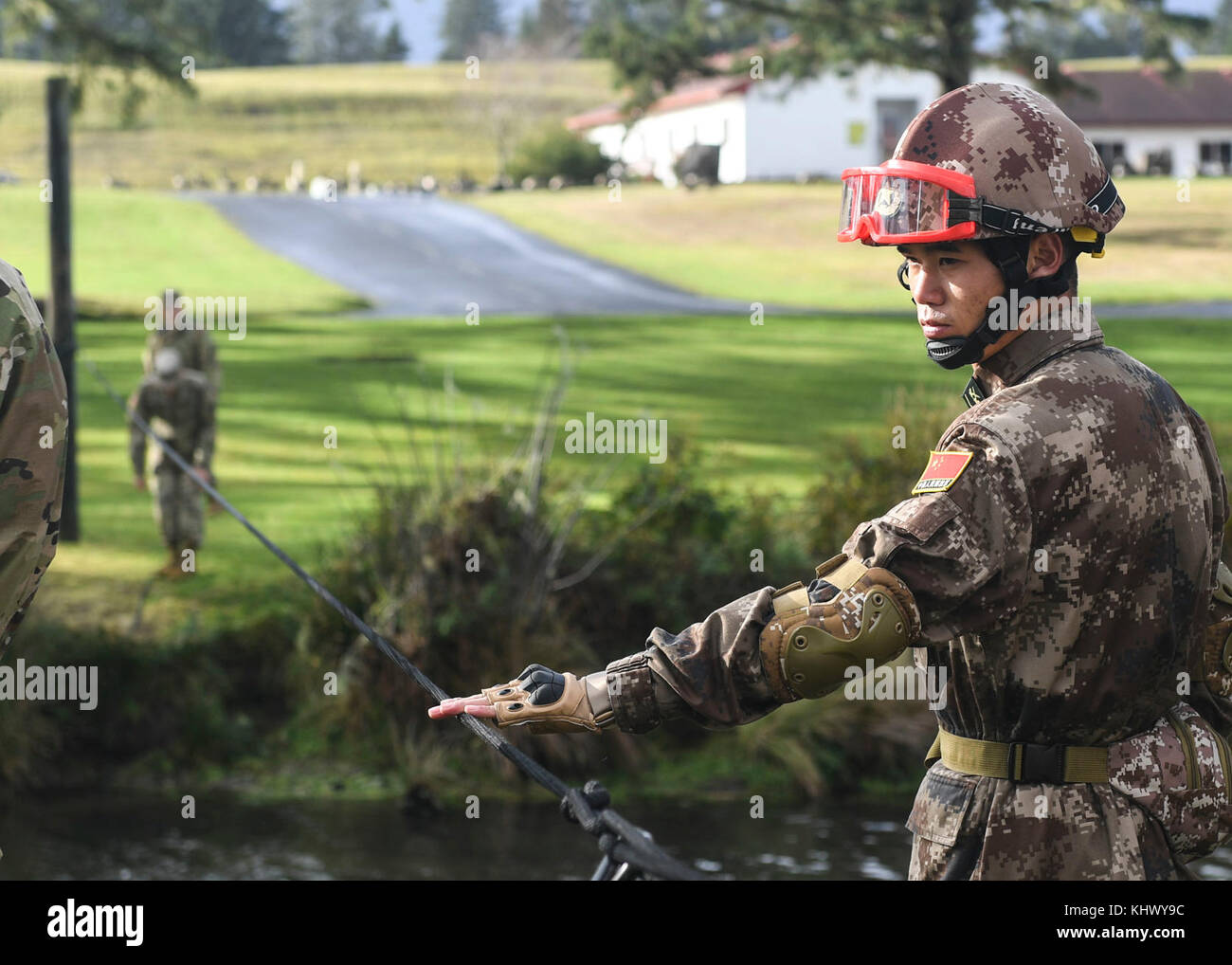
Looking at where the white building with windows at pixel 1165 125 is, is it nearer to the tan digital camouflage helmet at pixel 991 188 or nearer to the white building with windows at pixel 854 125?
the white building with windows at pixel 854 125

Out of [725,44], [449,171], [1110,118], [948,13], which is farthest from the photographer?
[725,44]

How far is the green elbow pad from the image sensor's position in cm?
291

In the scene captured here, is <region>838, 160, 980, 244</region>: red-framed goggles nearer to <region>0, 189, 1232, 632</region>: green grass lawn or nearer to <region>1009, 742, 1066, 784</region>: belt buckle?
<region>1009, 742, 1066, 784</region>: belt buckle

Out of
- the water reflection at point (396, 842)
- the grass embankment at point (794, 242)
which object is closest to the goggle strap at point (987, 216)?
the water reflection at point (396, 842)

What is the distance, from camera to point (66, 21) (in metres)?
16.9

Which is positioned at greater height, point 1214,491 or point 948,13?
point 948,13

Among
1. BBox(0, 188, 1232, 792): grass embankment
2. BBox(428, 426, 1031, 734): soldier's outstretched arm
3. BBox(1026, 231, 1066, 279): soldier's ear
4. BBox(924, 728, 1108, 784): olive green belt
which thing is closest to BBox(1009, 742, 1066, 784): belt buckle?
BBox(924, 728, 1108, 784): olive green belt

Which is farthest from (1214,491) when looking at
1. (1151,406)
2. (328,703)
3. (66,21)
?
(66,21)

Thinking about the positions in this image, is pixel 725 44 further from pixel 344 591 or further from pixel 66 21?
pixel 344 591

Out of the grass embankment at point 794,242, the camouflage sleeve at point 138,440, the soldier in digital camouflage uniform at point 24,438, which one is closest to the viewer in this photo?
the soldier in digital camouflage uniform at point 24,438

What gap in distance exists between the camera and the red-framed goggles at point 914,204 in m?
3.18

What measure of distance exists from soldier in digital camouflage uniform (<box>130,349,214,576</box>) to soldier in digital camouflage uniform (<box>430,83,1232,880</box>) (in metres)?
9.50

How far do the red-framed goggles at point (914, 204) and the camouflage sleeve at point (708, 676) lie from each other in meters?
0.74
